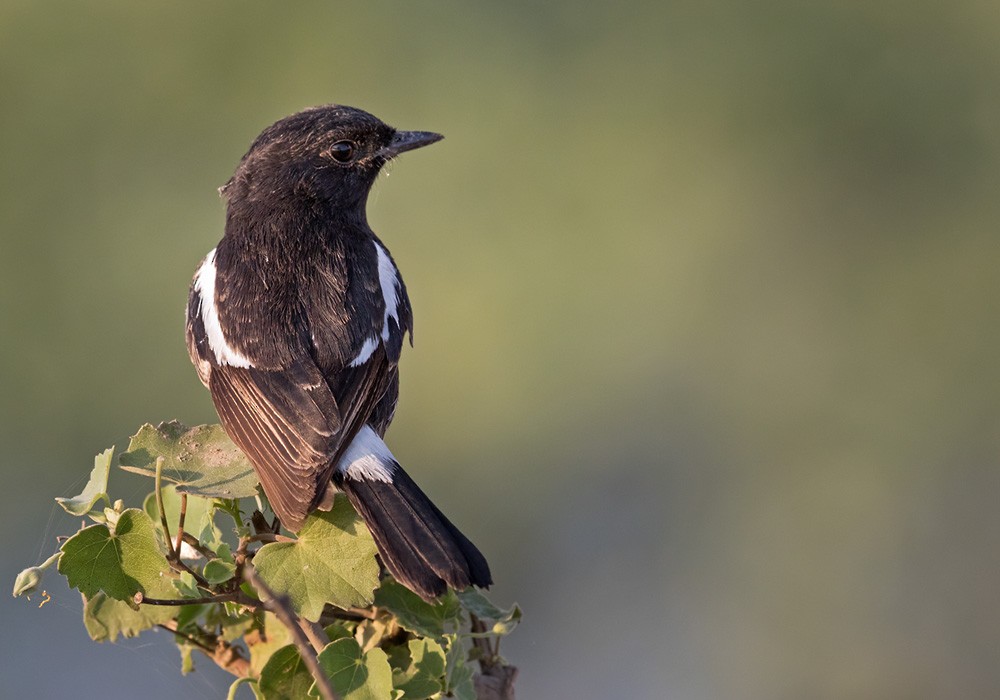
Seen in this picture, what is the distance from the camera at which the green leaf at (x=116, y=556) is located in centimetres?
247

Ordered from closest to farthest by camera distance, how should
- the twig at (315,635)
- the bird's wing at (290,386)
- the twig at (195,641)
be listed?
the twig at (315,635), the twig at (195,641), the bird's wing at (290,386)

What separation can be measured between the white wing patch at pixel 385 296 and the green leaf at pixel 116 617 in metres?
1.13

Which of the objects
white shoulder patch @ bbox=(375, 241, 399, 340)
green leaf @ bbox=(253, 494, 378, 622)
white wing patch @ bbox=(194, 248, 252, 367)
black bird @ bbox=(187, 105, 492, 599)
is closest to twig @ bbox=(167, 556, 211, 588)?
green leaf @ bbox=(253, 494, 378, 622)

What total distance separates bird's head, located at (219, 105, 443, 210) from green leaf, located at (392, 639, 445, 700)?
2.21 meters

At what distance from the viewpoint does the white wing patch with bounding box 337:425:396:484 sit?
11.2 feet

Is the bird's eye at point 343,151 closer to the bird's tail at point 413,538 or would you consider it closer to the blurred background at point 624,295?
the bird's tail at point 413,538

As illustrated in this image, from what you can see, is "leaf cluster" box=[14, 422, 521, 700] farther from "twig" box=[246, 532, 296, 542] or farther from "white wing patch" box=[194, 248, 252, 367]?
"white wing patch" box=[194, 248, 252, 367]

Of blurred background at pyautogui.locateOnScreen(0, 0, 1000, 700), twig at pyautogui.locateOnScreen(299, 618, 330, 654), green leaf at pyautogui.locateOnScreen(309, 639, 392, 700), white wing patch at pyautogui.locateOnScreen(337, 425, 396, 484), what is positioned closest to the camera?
green leaf at pyautogui.locateOnScreen(309, 639, 392, 700)

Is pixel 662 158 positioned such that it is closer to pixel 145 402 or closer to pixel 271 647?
pixel 145 402

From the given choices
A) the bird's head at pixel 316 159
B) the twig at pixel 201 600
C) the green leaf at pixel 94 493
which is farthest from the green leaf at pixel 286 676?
the bird's head at pixel 316 159

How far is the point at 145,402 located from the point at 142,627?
4.06 metres

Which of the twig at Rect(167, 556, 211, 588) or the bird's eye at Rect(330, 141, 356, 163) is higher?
the bird's eye at Rect(330, 141, 356, 163)

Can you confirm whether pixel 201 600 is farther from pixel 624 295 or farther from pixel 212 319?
pixel 624 295

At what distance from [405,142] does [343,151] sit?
0.88 ft
